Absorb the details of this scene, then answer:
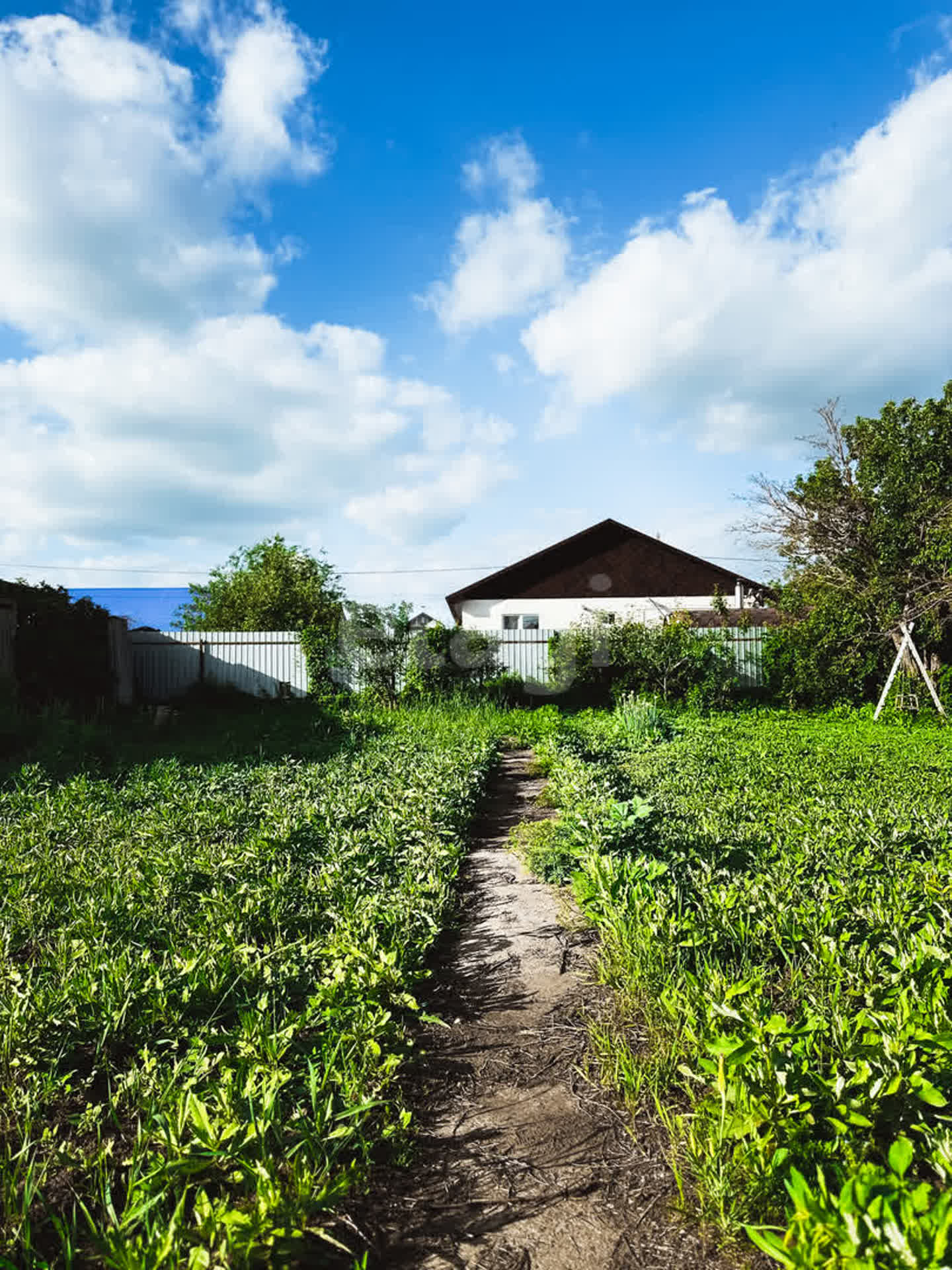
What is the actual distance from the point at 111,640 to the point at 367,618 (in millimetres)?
5047

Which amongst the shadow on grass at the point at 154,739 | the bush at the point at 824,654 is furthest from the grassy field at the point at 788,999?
the bush at the point at 824,654

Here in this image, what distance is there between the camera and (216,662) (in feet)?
55.6

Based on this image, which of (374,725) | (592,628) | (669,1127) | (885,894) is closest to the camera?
(669,1127)

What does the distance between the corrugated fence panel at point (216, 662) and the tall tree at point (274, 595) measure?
1068cm

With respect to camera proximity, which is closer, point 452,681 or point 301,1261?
point 301,1261

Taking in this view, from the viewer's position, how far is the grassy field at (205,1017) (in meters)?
1.63

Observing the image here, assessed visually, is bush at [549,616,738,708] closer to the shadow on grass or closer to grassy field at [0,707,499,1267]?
the shadow on grass

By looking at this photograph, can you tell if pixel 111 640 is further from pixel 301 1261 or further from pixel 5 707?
pixel 301 1261

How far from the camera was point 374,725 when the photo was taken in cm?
1112

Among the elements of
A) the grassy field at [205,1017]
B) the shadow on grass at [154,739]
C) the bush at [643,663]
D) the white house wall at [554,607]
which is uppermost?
the white house wall at [554,607]

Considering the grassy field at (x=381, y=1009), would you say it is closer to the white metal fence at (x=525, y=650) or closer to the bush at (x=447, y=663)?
the bush at (x=447, y=663)

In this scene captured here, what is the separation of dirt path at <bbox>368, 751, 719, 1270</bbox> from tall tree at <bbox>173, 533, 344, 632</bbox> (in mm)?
25367

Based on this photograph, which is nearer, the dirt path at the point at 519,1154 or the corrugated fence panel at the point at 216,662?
the dirt path at the point at 519,1154

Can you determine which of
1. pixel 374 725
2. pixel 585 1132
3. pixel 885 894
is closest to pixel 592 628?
pixel 374 725
